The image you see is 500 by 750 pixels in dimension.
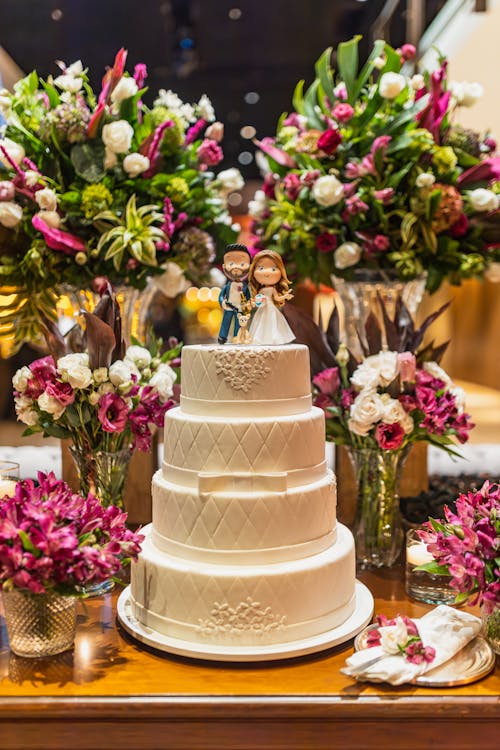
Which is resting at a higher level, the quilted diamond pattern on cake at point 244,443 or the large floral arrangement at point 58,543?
the quilted diamond pattern on cake at point 244,443

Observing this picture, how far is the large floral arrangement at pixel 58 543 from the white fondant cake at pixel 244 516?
0.38 ft

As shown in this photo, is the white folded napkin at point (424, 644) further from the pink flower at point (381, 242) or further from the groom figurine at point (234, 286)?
the pink flower at point (381, 242)

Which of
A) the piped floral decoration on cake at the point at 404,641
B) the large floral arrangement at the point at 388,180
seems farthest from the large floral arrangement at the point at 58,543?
the large floral arrangement at the point at 388,180

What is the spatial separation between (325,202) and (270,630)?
1.14m

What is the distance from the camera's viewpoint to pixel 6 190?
1.89 metres

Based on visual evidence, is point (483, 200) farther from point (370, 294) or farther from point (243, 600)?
point (243, 600)

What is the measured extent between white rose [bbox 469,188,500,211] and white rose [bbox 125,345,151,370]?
0.97 m

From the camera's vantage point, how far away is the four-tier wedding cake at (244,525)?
1384 millimetres

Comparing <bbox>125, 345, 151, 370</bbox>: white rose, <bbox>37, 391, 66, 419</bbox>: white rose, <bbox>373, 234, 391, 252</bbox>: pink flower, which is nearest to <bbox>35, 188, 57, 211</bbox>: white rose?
<bbox>125, 345, 151, 370</bbox>: white rose

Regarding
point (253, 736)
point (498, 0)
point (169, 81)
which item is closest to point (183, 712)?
point (253, 736)

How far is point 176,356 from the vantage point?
2002 mm

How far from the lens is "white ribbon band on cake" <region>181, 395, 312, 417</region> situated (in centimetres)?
145

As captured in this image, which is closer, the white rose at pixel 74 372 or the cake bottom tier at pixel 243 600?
the cake bottom tier at pixel 243 600

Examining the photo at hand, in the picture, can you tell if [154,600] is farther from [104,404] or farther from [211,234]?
[211,234]
